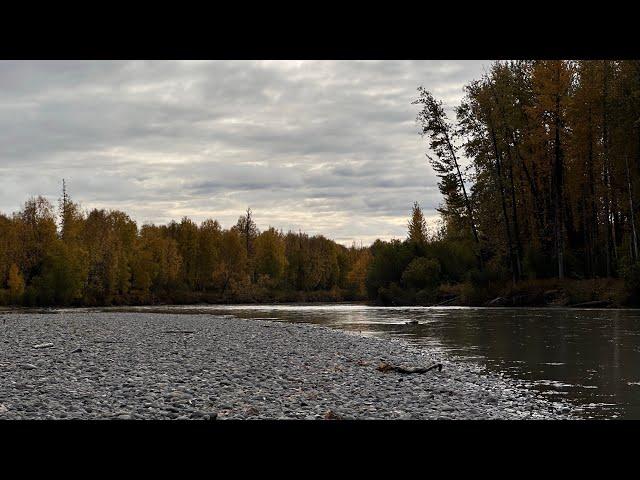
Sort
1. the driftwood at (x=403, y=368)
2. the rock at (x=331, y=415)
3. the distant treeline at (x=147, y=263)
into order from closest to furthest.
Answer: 1. the rock at (x=331, y=415)
2. the driftwood at (x=403, y=368)
3. the distant treeline at (x=147, y=263)

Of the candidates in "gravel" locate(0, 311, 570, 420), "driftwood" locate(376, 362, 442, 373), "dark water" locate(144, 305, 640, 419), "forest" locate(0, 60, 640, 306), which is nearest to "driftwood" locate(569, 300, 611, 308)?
"forest" locate(0, 60, 640, 306)

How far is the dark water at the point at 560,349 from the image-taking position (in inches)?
367

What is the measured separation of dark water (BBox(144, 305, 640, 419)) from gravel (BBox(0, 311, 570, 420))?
0.68 m

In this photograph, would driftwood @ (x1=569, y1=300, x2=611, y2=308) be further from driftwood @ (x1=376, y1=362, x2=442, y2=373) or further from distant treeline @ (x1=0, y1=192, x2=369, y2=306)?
distant treeline @ (x1=0, y1=192, x2=369, y2=306)

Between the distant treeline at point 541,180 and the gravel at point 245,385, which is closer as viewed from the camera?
the gravel at point 245,385

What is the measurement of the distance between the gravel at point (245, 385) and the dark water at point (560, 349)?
26.6 inches

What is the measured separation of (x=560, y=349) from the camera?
15.5m

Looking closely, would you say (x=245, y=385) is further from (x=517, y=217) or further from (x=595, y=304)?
(x=517, y=217)

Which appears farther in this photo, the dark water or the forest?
the forest

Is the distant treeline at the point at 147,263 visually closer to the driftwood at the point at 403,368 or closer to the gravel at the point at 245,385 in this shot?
the gravel at the point at 245,385

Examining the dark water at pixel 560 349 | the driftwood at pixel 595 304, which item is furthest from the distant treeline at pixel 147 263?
the dark water at pixel 560 349


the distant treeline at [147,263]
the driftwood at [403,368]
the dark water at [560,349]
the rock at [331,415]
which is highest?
the distant treeline at [147,263]

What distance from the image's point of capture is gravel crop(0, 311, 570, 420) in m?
7.58
